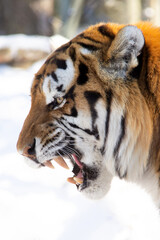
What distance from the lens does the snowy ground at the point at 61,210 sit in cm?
172

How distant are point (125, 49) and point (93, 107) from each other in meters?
0.23

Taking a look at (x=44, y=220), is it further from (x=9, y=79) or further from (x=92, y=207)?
(x=9, y=79)

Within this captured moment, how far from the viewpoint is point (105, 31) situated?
132 centimetres

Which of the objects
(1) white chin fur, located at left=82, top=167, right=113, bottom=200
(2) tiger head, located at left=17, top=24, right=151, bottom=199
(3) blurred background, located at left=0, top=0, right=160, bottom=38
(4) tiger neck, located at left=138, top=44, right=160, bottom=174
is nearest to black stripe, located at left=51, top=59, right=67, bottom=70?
(2) tiger head, located at left=17, top=24, right=151, bottom=199

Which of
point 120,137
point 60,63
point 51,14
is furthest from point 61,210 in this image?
point 51,14

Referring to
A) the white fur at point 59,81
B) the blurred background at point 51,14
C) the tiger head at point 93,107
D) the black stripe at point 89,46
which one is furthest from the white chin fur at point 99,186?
the blurred background at point 51,14

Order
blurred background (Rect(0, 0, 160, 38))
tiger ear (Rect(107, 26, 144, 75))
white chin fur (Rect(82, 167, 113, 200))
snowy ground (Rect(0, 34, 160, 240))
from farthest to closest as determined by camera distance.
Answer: blurred background (Rect(0, 0, 160, 38))
snowy ground (Rect(0, 34, 160, 240))
white chin fur (Rect(82, 167, 113, 200))
tiger ear (Rect(107, 26, 144, 75))

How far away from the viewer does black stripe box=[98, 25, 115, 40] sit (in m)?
1.30

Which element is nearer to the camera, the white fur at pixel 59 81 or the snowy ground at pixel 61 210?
the white fur at pixel 59 81

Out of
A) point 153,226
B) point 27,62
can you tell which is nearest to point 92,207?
point 153,226

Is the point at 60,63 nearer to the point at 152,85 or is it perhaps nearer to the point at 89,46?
the point at 89,46

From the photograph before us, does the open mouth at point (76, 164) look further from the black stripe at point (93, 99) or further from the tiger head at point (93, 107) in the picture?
the black stripe at point (93, 99)

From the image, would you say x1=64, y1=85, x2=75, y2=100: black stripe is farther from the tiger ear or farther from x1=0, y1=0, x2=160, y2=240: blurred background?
x1=0, y1=0, x2=160, y2=240: blurred background

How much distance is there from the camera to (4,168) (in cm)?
232
